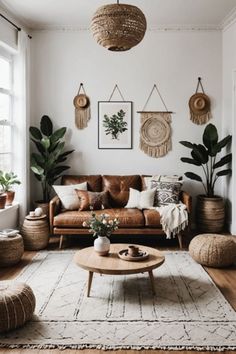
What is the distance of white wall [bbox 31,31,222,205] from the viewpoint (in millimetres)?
6023

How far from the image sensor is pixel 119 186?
18.9 feet

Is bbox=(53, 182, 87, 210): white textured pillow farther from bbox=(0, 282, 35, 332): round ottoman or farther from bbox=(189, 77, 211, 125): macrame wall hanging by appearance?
bbox=(0, 282, 35, 332): round ottoman

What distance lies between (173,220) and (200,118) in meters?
1.91

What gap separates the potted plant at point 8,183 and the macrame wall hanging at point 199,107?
2.86 metres

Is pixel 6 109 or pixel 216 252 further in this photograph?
pixel 6 109

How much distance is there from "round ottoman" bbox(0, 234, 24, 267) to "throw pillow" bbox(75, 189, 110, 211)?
3.67 feet

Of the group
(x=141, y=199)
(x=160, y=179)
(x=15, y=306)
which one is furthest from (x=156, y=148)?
(x=15, y=306)

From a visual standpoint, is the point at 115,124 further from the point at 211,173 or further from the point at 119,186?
the point at 211,173

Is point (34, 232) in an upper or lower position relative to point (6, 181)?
lower

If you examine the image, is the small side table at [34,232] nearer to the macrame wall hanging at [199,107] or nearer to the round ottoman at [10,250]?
the round ottoman at [10,250]

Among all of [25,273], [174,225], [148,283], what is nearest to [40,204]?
[25,273]

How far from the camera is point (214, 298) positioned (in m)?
3.47

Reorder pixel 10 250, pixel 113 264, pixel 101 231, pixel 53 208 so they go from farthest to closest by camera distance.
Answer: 1. pixel 53 208
2. pixel 10 250
3. pixel 101 231
4. pixel 113 264

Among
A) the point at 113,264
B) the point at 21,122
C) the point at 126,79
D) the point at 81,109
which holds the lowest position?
the point at 113,264
